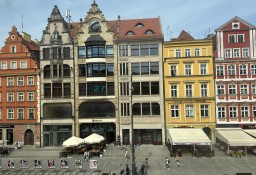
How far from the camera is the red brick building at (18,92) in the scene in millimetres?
52906

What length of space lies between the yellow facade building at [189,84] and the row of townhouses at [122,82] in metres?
0.15

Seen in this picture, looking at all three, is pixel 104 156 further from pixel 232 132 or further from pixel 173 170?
pixel 232 132

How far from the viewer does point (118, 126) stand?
50.5 metres

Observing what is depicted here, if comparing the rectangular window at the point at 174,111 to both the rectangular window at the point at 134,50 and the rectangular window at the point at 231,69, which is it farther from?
the rectangular window at the point at 134,50

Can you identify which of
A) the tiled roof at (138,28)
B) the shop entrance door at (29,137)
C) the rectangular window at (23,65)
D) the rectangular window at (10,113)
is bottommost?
the shop entrance door at (29,137)

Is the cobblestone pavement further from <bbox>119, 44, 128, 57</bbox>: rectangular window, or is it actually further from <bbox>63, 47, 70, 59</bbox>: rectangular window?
<bbox>63, 47, 70, 59</bbox>: rectangular window

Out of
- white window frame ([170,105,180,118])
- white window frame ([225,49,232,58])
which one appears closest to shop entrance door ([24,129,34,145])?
white window frame ([170,105,180,118])

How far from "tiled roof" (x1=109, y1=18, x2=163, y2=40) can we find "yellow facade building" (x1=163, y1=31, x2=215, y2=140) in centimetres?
320

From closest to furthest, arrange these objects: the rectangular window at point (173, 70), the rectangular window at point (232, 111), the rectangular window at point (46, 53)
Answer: the rectangular window at point (232, 111), the rectangular window at point (173, 70), the rectangular window at point (46, 53)

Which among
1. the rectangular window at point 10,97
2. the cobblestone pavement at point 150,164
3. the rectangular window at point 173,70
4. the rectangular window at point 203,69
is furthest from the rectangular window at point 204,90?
the rectangular window at point 10,97

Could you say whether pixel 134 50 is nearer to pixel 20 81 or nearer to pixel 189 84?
pixel 189 84

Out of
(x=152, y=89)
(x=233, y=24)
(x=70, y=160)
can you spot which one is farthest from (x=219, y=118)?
(x=70, y=160)

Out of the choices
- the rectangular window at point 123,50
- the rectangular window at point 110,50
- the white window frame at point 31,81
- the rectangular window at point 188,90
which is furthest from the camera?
the white window frame at point 31,81

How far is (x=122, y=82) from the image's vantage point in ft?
167
